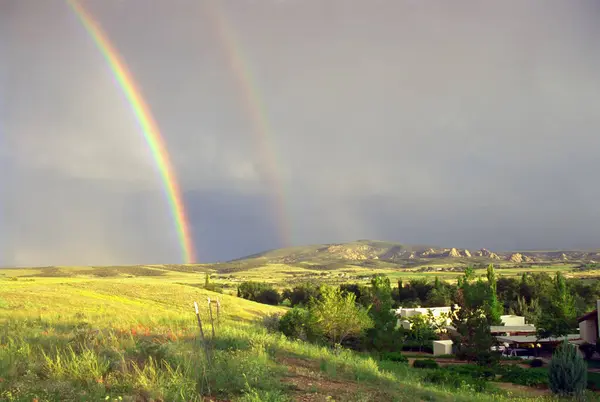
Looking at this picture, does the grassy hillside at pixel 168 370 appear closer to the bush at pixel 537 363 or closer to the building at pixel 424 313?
the bush at pixel 537 363

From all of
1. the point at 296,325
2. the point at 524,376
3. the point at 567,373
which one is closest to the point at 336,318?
the point at 296,325

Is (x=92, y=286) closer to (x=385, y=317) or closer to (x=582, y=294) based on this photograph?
(x=385, y=317)

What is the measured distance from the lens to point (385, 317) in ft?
153

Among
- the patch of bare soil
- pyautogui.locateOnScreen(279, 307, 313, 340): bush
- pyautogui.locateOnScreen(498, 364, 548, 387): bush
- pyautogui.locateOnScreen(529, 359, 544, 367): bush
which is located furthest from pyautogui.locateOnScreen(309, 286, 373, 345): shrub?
the patch of bare soil

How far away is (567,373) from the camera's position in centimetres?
2286

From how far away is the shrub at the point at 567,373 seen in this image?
22.6m

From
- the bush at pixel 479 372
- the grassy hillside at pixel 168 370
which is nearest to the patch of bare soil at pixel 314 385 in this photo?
the grassy hillside at pixel 168 370

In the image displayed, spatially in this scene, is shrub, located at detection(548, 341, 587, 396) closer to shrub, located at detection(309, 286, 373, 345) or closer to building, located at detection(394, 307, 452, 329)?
shrub, located at detection(309, 286, 373, 345)

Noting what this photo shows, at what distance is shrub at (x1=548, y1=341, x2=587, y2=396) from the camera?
74.1 feet

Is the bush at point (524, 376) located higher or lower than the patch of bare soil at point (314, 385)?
lower

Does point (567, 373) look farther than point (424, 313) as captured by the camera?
No

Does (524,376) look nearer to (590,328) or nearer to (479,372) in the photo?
(479,372)

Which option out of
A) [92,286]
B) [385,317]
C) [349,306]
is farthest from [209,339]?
[92,286]

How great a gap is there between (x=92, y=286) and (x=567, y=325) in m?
55.6
